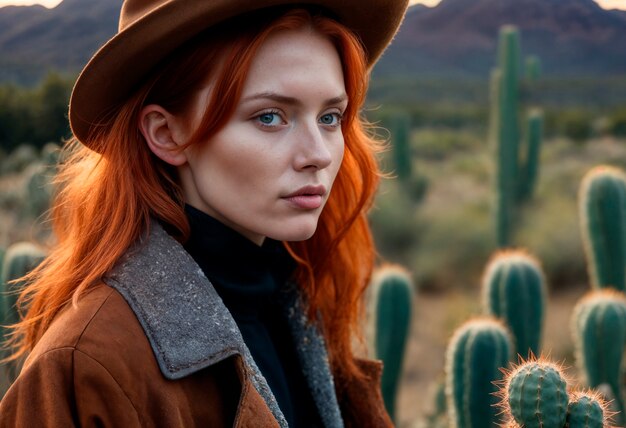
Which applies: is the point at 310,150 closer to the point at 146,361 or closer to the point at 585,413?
the point at 146,361

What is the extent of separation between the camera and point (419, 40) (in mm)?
15953

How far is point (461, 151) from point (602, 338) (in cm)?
1511

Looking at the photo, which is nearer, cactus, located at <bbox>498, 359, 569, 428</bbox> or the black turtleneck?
cactus, located at <bbox>498, 359, 569, 428</bbox>

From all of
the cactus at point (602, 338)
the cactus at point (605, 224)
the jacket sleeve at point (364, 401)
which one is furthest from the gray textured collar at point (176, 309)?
the cactus at point (605, 224)

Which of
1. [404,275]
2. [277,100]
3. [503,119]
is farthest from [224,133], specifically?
[503,119]

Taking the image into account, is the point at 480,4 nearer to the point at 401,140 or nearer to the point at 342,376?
the point at 401,140

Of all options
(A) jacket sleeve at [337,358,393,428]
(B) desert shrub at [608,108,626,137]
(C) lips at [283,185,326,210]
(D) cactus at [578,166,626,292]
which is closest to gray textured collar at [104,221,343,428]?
(C) lips at [283,185,326,210]

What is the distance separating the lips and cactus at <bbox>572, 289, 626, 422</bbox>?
8.54ft

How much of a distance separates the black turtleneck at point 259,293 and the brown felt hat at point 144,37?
316 mm

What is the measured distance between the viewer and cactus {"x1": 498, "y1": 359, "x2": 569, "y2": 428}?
1.57 m

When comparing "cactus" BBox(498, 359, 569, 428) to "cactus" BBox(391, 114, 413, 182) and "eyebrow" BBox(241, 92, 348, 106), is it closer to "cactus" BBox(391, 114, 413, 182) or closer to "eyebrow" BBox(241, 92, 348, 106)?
"eyebrow" BBox(241, 92, 348, 106)

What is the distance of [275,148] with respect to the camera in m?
1.74

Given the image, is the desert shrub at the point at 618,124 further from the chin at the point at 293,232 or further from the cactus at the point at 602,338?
the chin at the point at 293,232

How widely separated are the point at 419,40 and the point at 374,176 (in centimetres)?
1421
